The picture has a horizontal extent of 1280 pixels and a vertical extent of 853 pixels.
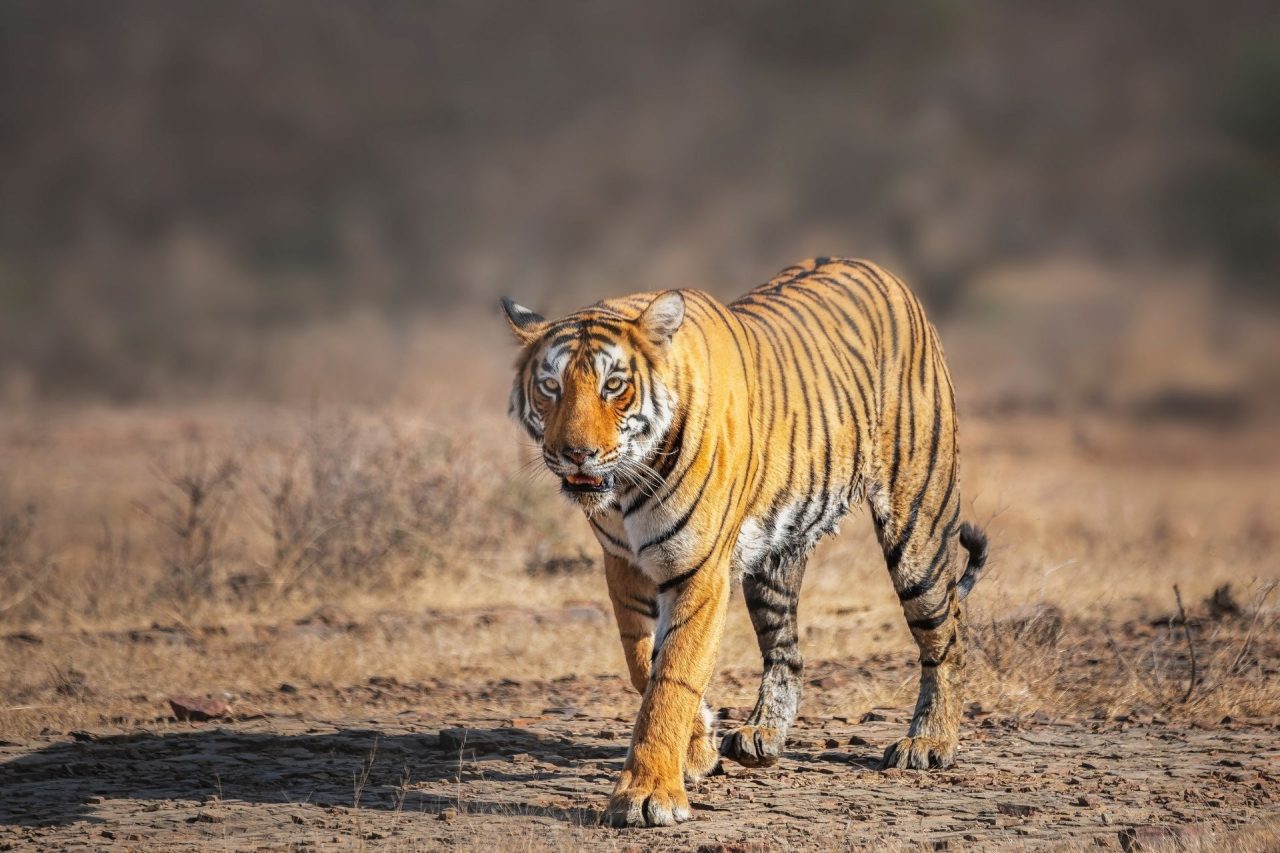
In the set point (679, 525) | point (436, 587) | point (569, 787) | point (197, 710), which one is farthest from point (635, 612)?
point (436, 587)

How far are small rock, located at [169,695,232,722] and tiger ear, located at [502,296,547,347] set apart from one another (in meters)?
2.20

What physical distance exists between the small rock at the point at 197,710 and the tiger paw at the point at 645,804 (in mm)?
2203

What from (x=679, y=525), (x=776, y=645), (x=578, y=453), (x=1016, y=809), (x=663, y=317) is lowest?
(x=1016, y=809)

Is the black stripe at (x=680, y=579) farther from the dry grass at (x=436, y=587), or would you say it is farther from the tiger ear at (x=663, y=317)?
the dry grass at (x=436, y=587)

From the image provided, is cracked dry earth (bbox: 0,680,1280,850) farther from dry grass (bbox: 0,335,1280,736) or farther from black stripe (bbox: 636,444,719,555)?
black stripe (bbox: 636,444,719,555)

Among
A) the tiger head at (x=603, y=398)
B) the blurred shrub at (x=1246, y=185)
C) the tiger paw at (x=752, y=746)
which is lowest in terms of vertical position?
the tiger paw at (x=752, y=746)

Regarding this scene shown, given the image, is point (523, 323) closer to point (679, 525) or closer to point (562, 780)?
point (679, 525)

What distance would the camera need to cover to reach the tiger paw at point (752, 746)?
5430 mm

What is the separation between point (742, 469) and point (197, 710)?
8.26 feet

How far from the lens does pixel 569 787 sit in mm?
5129

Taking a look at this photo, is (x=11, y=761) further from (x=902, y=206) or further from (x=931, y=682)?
(x=902, y=206)

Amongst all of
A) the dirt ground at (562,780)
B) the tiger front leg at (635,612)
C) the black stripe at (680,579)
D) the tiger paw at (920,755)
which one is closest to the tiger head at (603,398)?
the black stripe at (680,579)

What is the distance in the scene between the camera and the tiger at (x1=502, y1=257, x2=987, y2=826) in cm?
465

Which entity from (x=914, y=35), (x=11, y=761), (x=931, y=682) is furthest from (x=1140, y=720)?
(x=914, y=35)
